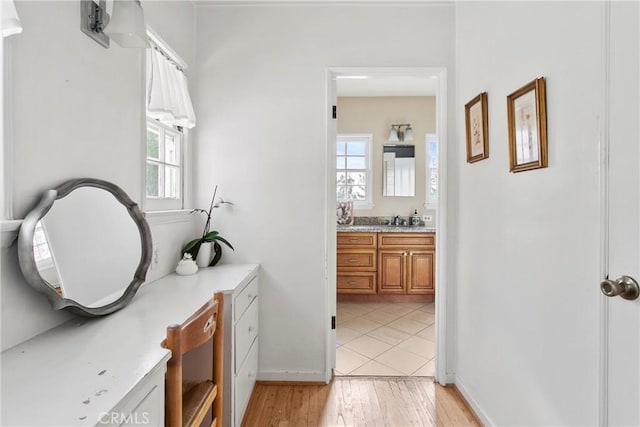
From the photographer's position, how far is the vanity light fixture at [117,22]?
1144mm

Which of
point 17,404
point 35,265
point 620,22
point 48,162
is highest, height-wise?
point 620,22

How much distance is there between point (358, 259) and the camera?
3.71m

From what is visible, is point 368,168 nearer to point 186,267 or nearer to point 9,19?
point 186,267

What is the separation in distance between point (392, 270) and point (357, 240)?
561 mm

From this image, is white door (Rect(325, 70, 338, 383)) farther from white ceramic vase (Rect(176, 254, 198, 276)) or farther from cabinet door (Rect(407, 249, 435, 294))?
cabinet door (Rect(407, 249, 435, 294))

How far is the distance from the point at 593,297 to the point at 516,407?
743 millimetres

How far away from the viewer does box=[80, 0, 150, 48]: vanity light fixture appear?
1.14 m

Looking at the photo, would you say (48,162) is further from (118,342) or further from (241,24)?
(241,24)

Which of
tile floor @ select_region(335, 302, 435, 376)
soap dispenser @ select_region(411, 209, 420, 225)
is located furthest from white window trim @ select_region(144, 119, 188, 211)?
soap dispenser @ select_region(411, 209, 420, 225)

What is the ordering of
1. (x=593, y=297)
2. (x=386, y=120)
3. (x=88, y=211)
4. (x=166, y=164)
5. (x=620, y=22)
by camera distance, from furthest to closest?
1. (x=386, y=120)
2. (x=166, y=164)
3. (x=88, y=211)
4. (x=593, y=297)
5. (x=620, y=22)

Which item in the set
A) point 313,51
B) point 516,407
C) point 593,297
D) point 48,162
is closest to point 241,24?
point 313,51

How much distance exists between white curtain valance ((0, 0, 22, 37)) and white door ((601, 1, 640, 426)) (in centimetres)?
173

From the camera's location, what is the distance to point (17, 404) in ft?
2.13

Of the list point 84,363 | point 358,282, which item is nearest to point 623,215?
point 84,363
